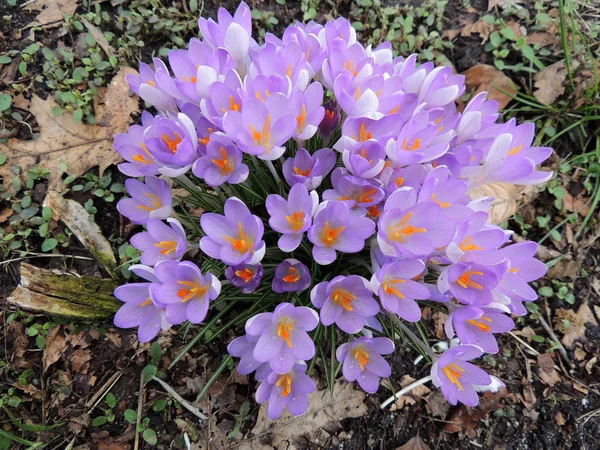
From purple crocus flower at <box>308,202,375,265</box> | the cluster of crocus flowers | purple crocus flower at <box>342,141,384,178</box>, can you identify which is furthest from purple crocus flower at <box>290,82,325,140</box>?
purple crocus flower at <box>308,202,375,265</box>

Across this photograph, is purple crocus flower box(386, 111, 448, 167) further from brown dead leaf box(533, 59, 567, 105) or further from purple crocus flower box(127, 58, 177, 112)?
brown dead leaf box(533, 59, 567, 105)

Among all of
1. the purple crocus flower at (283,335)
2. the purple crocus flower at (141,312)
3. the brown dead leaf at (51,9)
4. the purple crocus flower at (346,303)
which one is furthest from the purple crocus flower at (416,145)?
the brown dead leaf at (51,9)

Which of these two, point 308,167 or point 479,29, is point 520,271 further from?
point 479,29

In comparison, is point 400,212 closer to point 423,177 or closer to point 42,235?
point 423,177

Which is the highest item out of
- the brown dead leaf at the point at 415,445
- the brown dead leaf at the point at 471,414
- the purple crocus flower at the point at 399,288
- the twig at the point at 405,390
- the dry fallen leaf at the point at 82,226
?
the purple crocus flower at the point at 399,288

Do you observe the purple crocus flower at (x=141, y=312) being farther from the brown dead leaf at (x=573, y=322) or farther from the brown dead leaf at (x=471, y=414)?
the brown dead leaf at (x=573, y=322)

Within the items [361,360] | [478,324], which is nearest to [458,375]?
[478,324]
